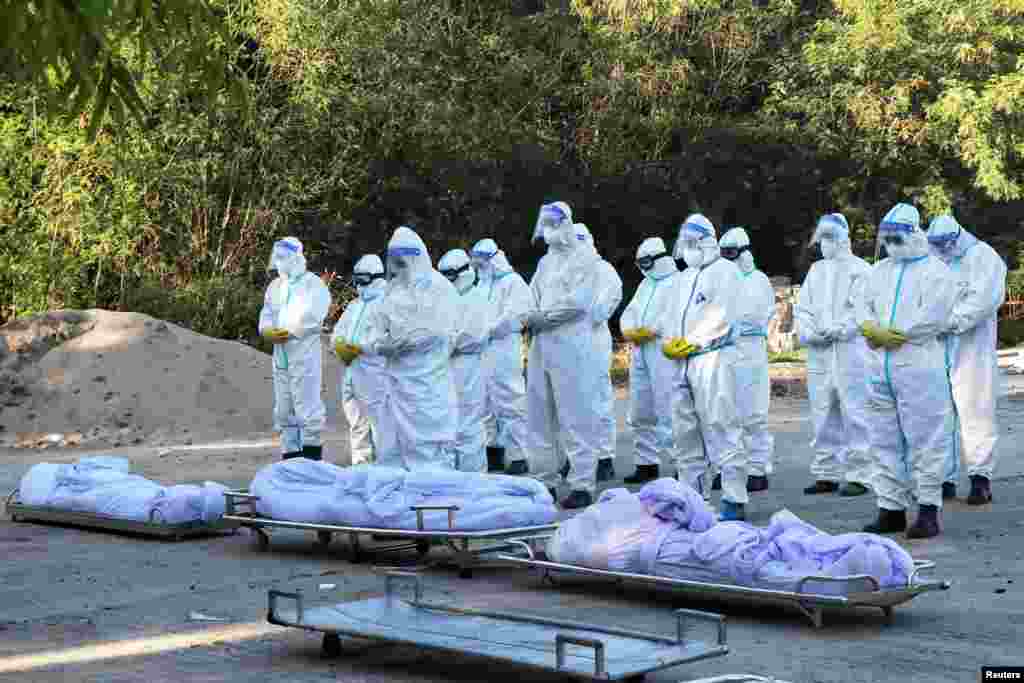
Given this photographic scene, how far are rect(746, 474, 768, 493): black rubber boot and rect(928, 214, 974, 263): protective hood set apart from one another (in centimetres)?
246

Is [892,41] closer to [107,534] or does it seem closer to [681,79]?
[681,79]

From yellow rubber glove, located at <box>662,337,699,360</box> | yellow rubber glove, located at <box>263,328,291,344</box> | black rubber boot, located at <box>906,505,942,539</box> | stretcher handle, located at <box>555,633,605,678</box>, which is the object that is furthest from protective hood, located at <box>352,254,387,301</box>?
stretcher handle, located at <box>555,633,605,678</box>

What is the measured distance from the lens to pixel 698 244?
12.5 meters

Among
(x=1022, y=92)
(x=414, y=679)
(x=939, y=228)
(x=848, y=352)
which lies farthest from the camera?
(x=1022, y=92)

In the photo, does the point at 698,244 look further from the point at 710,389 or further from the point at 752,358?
the point at 752,358

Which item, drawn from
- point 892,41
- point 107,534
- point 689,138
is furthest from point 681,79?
point 107,534

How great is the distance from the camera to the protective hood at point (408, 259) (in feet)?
41.9

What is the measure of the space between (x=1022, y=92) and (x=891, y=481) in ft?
67.6

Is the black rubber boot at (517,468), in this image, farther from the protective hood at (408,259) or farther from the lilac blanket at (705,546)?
the lilac blanket at (705,546)

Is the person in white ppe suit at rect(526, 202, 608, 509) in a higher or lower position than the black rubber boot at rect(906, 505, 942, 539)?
higher

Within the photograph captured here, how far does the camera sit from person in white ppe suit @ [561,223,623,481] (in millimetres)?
13734

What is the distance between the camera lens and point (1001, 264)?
12984 mm

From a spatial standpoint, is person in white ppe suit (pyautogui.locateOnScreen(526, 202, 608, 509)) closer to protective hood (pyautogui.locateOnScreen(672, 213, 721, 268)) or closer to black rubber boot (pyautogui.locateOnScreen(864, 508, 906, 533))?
protective hood (pyautogui.locateOnScreen(672, 213, 721, 268))

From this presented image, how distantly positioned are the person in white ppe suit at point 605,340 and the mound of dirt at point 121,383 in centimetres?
674
